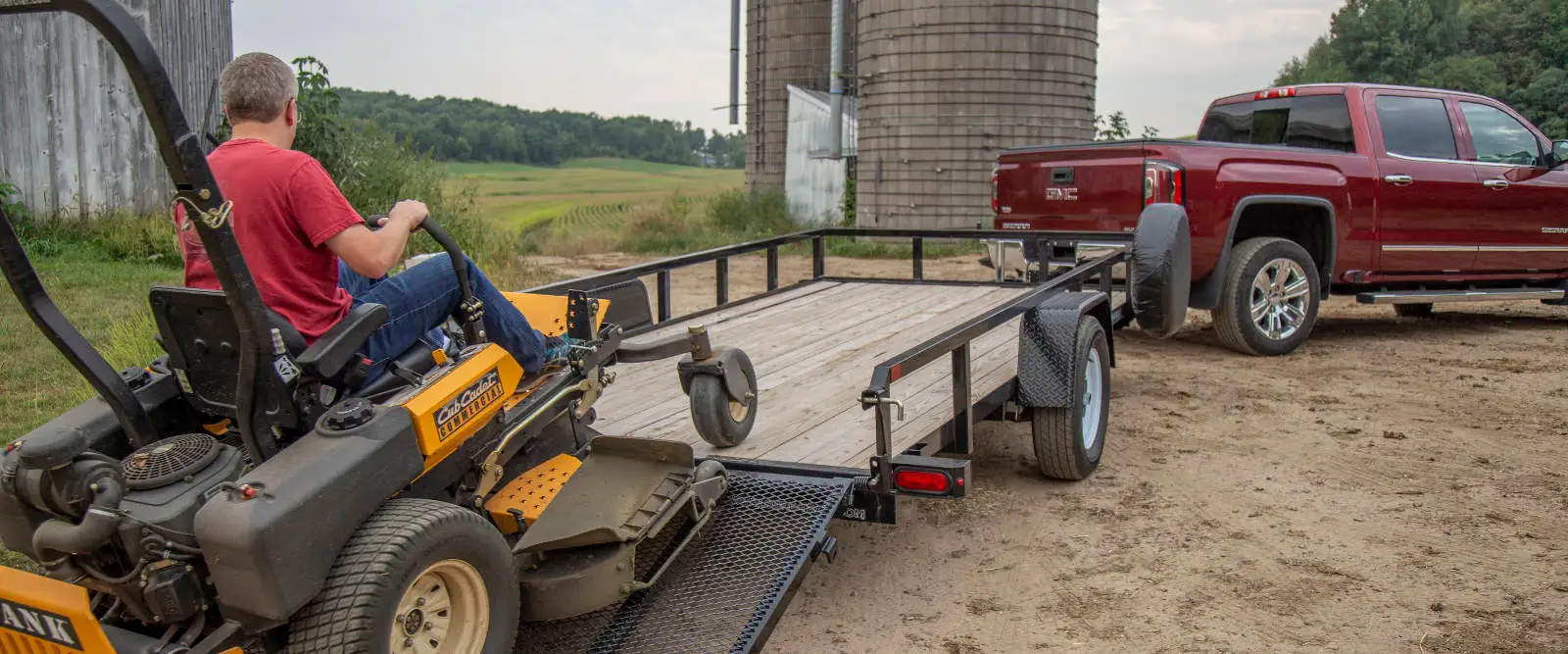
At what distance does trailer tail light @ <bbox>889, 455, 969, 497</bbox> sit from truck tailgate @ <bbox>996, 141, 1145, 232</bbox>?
4896mm

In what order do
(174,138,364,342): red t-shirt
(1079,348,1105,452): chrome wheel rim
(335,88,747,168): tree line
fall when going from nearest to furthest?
(174,138,364,342): red t-shirt → (1079,348,1105,452): chrome wheel rim → (335,88,747,168): tree line

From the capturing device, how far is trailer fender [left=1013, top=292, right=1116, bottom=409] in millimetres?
5062

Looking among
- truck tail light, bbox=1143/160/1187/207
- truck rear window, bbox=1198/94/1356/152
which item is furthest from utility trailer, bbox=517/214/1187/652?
truck rear window, bbox=1198/94/1356/152

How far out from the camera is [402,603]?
109 inches

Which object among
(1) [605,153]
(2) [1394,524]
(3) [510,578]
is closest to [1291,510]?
(2) [1394,524]

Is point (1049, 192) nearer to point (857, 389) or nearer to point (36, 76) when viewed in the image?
point (857, 389)

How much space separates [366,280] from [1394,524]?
4181 millimetres

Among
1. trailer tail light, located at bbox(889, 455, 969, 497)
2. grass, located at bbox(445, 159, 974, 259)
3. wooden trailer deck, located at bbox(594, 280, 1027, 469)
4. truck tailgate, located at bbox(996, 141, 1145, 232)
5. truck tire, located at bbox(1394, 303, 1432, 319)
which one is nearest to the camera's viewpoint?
trailer tail light, located at bbox(889, 455, 969, 497)

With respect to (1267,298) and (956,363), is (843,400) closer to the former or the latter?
(956,363)

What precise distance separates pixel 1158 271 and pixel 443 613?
419cm

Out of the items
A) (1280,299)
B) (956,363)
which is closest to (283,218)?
(956,363)

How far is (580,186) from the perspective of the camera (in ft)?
137

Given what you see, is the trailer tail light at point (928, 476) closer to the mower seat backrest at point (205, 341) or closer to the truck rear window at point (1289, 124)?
the mower seat backrest at point (205, 341)

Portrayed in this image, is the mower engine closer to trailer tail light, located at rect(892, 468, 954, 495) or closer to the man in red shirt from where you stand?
the man in red shirt
